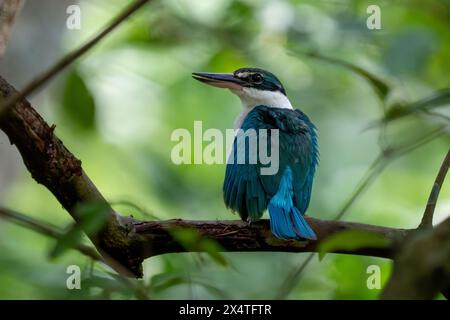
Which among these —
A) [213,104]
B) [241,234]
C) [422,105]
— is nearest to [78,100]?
[422,105]

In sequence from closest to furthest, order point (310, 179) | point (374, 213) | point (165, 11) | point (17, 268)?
point (17, 268) < point (310, 179) < point (165, 11) < point (374, 213)

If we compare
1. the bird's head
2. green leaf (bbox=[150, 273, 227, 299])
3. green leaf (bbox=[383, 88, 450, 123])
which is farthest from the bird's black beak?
green leaf (bbox=[383, 88, 450, 123])

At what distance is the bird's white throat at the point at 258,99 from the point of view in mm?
2875

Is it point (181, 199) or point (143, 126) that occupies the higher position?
point (143, 126)

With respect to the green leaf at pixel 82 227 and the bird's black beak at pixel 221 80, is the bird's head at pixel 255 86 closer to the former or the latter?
the bird's black beak at pixel 221 80

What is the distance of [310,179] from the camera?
8.43 ft

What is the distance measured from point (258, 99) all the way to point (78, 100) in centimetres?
167

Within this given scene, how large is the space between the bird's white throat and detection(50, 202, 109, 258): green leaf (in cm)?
→ 183

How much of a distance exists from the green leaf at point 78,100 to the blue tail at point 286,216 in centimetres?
83

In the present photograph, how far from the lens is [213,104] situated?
11.1 ft

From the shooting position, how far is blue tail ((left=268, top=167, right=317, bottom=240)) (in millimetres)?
2006
